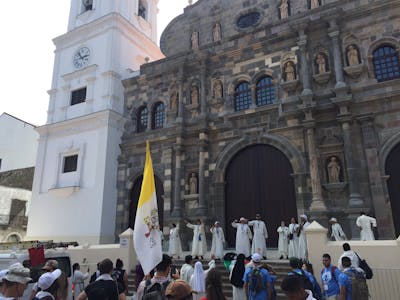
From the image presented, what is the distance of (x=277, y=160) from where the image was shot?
586 inches

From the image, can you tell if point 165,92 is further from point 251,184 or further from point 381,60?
point 381,60

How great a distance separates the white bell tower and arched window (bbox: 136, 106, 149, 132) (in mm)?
976

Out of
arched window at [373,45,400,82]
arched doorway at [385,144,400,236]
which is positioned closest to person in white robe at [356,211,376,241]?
arched doorway at [385,144,400,236]

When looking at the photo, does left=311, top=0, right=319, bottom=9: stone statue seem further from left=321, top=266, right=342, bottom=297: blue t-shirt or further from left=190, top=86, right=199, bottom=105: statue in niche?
left=321, top=266, right=342, bottom=297: blue t-shirt

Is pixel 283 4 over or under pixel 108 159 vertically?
over

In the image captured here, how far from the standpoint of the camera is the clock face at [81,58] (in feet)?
70.5

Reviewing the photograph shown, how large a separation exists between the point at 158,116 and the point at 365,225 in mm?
12200

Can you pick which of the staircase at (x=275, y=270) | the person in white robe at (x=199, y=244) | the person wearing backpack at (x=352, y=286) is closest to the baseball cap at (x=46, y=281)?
the person wearing backpack at (x=352, y=286)

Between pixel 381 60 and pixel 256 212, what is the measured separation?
829cm

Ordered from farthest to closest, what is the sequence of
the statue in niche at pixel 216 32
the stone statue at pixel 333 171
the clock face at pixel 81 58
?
1. the clock face at pixel 81 58
2. the statue in niche at pixel 216 32
3. the stone statue at pixel 333 171

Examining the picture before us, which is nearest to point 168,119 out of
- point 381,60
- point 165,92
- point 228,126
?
point 165,92

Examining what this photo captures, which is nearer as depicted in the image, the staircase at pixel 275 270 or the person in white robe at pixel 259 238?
the staircase at pixel 275 270

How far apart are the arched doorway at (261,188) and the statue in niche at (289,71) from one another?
3.32 metres

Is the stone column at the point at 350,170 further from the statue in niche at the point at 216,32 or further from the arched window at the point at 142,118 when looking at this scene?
the arched window at the point at 142,118
